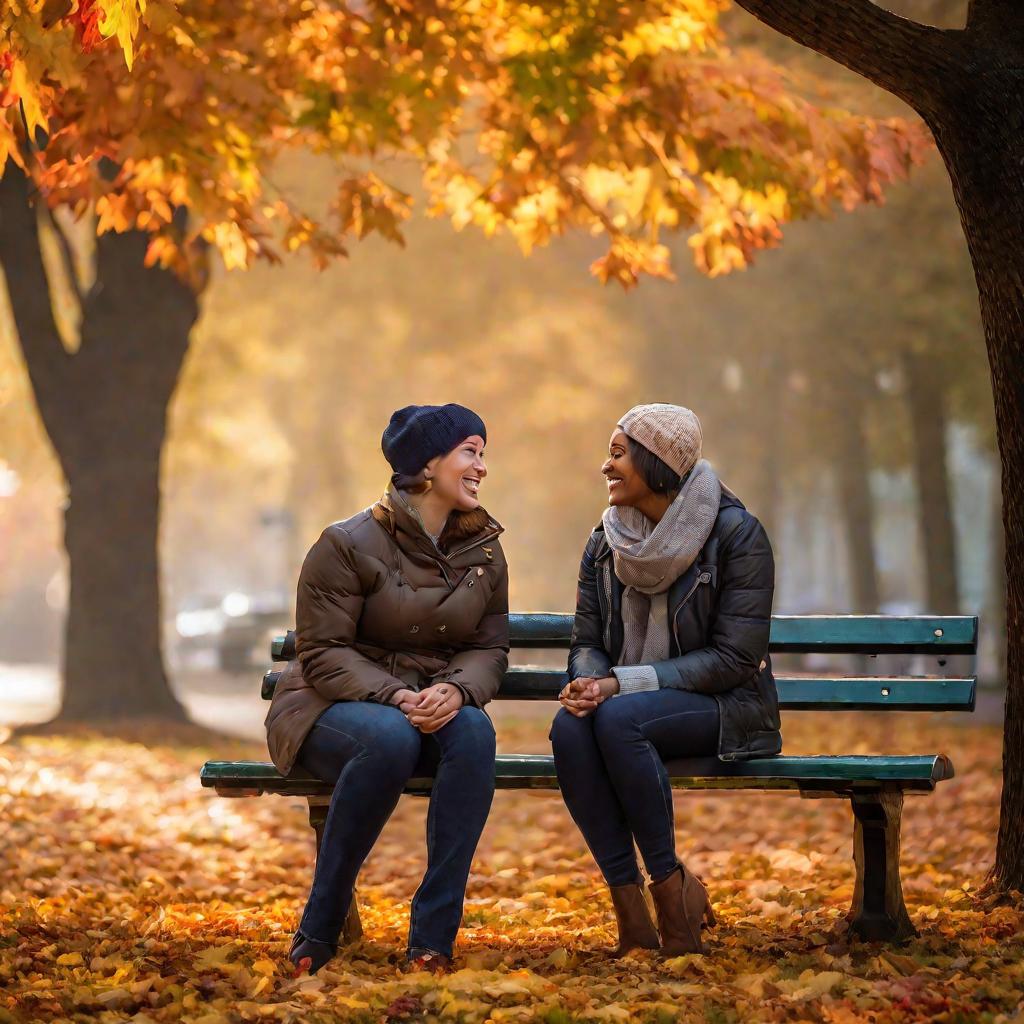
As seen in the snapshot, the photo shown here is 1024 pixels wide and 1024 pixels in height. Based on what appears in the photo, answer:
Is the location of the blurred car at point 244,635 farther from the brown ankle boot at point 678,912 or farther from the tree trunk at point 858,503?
the brown ankle boot at point 678,912

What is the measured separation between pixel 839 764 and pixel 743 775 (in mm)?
292

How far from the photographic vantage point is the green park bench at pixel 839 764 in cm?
485

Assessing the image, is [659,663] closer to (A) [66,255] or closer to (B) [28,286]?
(B) [28,286]

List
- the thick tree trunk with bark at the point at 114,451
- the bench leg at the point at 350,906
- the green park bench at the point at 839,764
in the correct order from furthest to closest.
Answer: the thick tree trunk with bark at the point at 114,451
the bench leg at the point at 350,906
the green park bench at the point at 839,764

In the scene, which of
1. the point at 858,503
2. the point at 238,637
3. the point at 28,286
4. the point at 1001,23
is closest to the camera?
the point at 1001,23

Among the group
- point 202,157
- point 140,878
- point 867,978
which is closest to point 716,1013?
point 867,978

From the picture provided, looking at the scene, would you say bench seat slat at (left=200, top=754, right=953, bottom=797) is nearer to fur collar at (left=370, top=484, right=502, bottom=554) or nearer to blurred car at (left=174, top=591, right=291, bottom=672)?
fur collar at (left=370, top=484, right=502, bottom=554)

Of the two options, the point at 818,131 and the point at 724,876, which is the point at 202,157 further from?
the point at 724,876

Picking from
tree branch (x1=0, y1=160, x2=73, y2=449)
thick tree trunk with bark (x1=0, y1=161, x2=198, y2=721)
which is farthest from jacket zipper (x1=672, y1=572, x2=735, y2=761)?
tree branch (x1=0, y1=160, x2=73, y2=449)

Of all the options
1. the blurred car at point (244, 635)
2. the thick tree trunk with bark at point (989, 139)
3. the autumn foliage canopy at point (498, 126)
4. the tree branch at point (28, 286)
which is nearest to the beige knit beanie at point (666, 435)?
the thick tree trunk with bark at point (989, 139)

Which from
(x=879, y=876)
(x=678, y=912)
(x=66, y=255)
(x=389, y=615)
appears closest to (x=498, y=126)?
(x=389, y=615)

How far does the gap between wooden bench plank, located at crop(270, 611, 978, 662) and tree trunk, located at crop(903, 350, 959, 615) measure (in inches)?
536

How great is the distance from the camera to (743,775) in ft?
16.0

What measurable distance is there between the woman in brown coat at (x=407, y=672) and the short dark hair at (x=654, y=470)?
1.67ft
